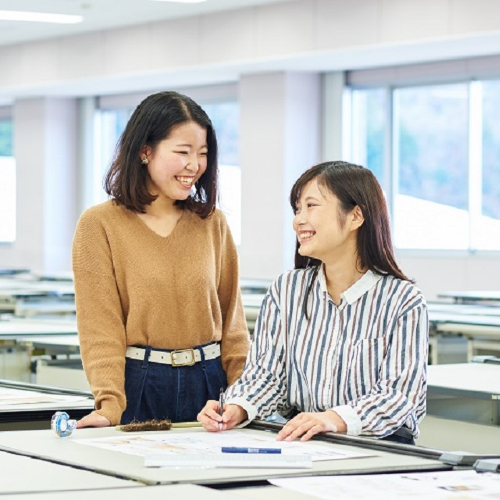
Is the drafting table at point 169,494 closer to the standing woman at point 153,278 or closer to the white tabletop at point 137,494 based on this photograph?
the white tabletop at point 137,494

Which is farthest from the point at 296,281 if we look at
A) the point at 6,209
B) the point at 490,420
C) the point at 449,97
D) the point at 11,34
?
the point at 6,209

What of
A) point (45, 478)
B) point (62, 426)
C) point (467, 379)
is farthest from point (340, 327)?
point (467, 379)

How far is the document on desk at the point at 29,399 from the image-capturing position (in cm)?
330

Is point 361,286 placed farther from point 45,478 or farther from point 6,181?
point 6,181

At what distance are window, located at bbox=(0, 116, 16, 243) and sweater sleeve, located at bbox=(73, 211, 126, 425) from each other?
1747cm

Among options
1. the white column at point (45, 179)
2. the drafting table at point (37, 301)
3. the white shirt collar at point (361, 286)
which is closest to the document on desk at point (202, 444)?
the white shirt collar at point (361, 286)

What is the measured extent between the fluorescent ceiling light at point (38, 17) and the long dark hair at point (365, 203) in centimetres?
1264

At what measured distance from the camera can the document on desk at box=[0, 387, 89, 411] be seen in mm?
3299

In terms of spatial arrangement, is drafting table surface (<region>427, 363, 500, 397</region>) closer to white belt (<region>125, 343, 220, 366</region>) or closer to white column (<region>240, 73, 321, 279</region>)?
white belt (<region>125, 343, 220, 366</region>)

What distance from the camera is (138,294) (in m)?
3.08

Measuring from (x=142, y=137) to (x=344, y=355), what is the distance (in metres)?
0.78

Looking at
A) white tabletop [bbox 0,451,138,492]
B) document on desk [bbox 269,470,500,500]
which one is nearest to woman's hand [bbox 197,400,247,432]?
white tabletop [bbox 0,451,138,492]

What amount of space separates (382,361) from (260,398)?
1.02 ft

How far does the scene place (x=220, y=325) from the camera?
3.23 meters
